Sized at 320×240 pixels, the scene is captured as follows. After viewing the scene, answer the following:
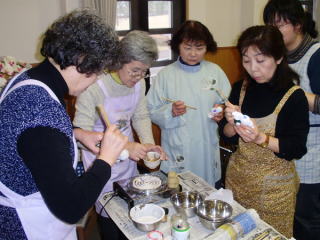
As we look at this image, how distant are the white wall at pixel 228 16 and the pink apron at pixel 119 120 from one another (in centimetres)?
245

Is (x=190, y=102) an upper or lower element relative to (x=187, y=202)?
upper

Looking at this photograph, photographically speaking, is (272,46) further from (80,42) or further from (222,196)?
(80,42)

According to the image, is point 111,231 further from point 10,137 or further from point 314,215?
point 314,215

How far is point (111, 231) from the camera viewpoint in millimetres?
1682

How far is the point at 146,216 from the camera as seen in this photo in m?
1.30

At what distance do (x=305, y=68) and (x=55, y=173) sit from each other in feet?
4.70

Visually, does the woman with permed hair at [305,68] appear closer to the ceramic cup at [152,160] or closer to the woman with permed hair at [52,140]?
the ceramic cup at [152,160]

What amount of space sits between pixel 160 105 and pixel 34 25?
172cm

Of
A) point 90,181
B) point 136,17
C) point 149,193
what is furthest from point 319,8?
point 90,181

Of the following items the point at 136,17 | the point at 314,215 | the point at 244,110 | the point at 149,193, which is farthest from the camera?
the point at 136,17

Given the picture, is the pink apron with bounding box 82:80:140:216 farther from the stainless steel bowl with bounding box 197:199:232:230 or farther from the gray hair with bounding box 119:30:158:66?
the stainless steel bowl with bounding box 197:199:232:230

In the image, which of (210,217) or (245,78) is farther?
(245,78)

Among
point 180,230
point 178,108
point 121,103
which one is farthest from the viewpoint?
point 178,108

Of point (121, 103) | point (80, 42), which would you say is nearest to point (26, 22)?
point (121, 103)
